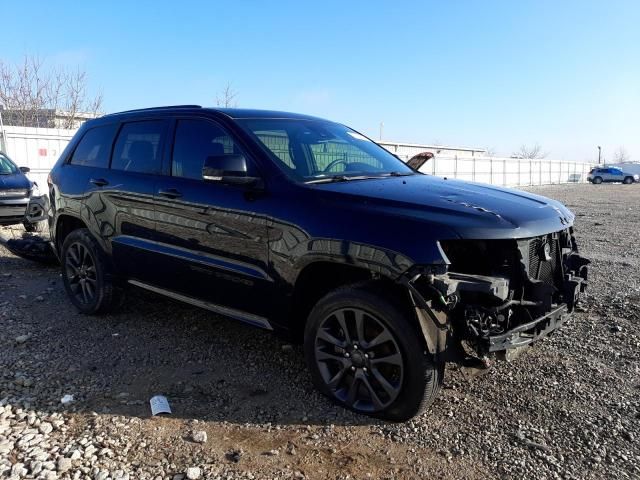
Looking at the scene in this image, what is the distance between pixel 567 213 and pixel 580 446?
5.34 ft

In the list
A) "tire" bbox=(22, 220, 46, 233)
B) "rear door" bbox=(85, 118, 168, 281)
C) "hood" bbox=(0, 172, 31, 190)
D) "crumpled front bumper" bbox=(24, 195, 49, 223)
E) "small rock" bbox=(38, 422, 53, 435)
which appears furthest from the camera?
"hood" bbox=(0, 172, 31, 190)

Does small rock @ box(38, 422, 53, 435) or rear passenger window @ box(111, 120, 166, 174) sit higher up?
rear passenger window @ box(111, 120, 166, 174)

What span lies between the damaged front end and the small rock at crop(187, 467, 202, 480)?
1.40 metres

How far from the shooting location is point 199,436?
3.11 m

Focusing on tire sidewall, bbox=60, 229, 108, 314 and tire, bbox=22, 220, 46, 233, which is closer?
tire sidewall, bbox=60, 229, 108, 314

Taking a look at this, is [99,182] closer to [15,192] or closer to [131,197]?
[131,197]

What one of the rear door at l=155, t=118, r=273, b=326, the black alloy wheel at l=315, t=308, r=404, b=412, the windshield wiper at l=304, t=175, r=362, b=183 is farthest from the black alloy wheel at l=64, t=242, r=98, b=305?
the black alloy wheel at l=315, t=308, r=404, b=412

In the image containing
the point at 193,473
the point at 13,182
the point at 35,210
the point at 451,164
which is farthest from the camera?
the point at 451,164

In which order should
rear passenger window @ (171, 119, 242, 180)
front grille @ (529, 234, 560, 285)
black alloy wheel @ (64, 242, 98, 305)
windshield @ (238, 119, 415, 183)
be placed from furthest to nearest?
black alloy wheel @ (64, 242, 98, 305) → rear passenger window @ (171, 119, 242, 180) → windshield @ (238, 119, 415, 183) → front grille @ (529, 234, 560, 285)

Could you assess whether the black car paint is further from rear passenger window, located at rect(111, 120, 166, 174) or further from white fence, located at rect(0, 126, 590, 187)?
white fence, located at rect(0, 126, 590, 187)

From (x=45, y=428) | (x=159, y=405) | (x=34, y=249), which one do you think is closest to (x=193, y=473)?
(x=159, y=405)

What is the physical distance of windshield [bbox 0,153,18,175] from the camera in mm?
10758

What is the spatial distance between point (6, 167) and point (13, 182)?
94 cm

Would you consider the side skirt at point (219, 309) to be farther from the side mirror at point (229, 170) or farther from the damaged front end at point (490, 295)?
the damaged front end at point (490, 295)
